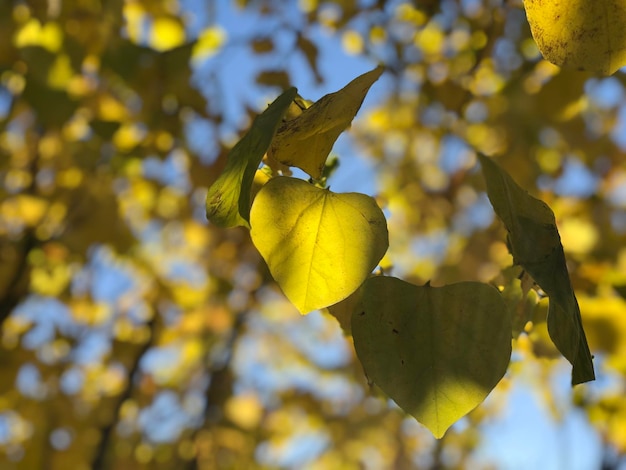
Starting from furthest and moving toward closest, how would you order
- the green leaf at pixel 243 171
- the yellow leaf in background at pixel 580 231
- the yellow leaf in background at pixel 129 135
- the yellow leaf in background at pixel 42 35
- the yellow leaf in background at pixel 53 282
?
the yellow leaf in background at pixel 53 282
the yellow leaf in background at pixel 129 135
the yellow leaf in background at pixel 580 231
the yellow leaf in background at pixel 42 35
the green leaf at pixel 243 171

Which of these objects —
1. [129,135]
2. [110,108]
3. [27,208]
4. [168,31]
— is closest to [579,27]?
[168,31]

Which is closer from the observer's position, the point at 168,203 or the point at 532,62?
the point at 532,62

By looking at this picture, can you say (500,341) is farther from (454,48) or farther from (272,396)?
(272,396)

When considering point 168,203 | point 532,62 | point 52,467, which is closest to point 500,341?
point 532,62

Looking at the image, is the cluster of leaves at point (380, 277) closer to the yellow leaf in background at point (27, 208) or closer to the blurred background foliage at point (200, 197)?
the blurred background foliage at point (200, 197)

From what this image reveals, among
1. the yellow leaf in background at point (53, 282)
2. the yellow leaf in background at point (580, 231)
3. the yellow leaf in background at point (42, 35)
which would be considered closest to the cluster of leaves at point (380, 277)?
the yellow leaf in background at point (42, 35)

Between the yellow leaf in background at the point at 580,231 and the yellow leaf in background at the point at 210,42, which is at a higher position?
the yellow leaf in background at the point at 210,42
